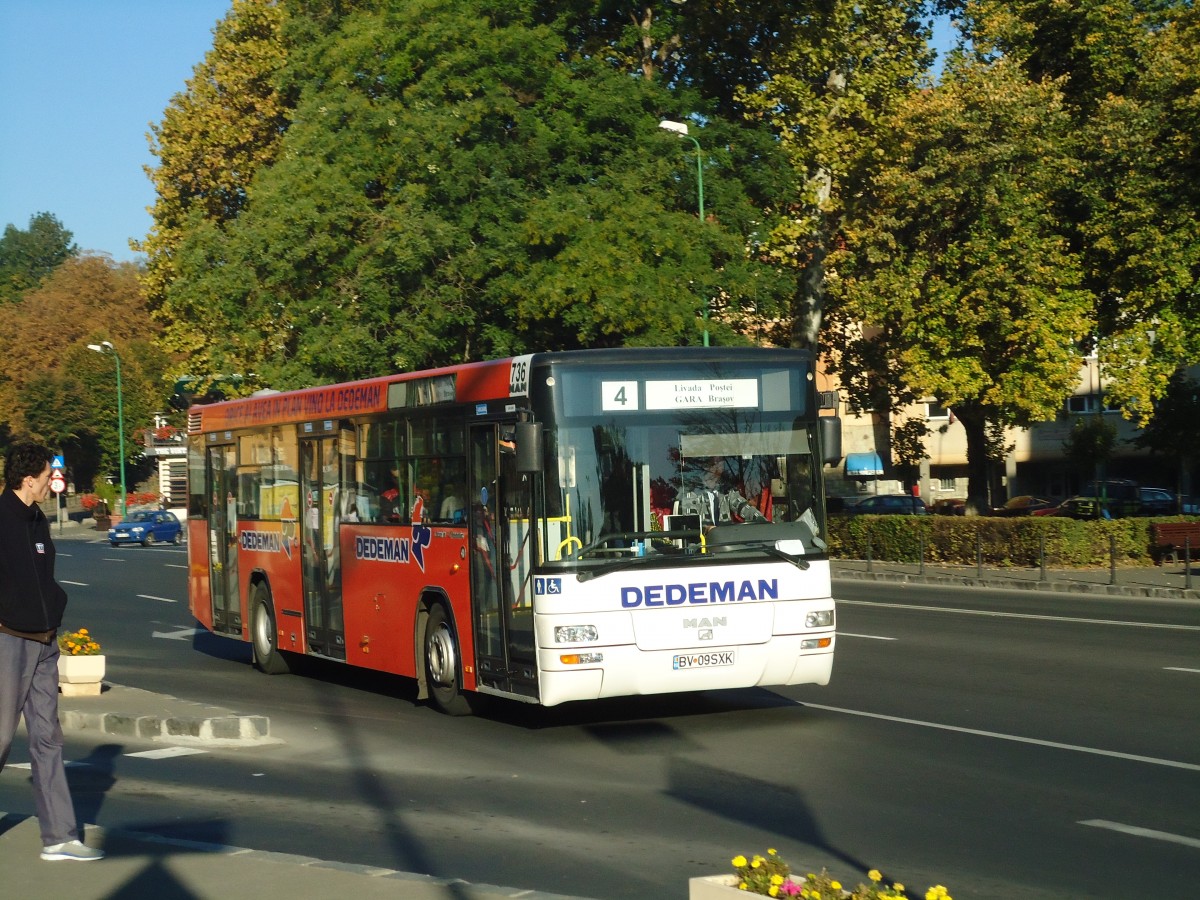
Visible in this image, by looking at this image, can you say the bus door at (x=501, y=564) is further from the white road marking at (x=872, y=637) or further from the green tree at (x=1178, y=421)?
the green tree at (x=1178, y=421)

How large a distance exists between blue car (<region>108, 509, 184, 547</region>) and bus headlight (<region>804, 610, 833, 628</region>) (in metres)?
58.1

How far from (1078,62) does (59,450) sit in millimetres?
73797

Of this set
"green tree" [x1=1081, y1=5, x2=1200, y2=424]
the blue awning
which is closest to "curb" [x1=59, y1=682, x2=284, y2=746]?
"green tree" [x1=1081, y1=5, x2=1200, y2=424]

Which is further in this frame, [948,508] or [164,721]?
[948,508]

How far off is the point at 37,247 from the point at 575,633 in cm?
18243

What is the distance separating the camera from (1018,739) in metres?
11.1

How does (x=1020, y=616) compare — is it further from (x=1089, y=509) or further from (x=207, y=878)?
(x=1089, y=509)

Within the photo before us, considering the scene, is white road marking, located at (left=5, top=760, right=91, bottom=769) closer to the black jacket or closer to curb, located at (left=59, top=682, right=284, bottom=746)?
curb, located at (left=59, top=682, right=284, bottom=746)

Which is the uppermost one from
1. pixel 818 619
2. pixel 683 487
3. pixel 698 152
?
pixel 698 152

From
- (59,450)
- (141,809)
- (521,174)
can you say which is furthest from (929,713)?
(59,450)

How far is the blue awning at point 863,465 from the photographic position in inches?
3115

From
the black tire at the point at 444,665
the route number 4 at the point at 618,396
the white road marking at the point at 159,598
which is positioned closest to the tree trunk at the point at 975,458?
the white road marking at the point at 159,598

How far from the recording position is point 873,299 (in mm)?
36281

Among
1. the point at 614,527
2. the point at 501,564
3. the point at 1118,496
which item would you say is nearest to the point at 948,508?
the point at 1118,496
